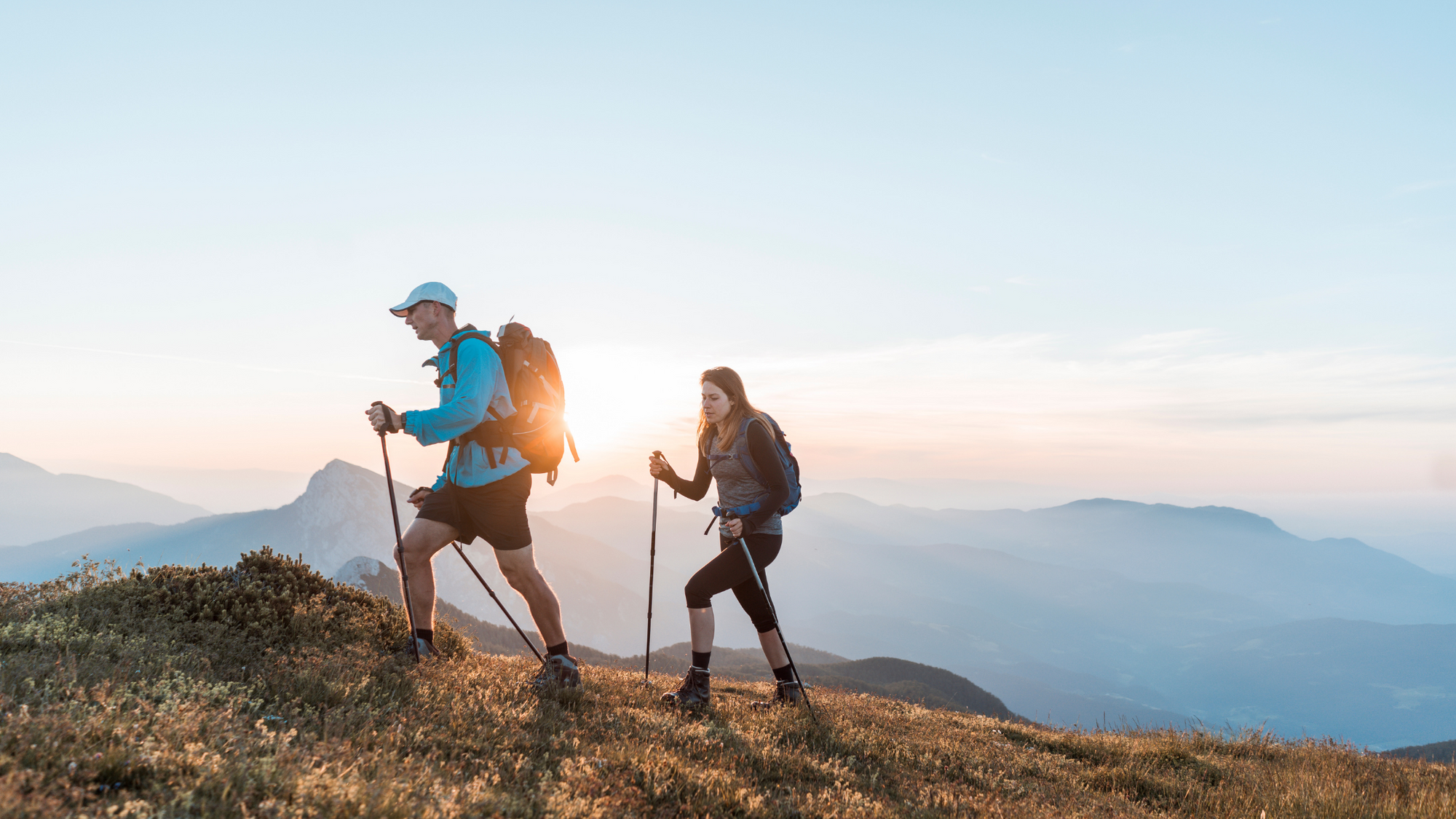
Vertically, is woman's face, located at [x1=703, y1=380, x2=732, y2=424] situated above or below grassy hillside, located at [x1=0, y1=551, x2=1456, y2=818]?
above

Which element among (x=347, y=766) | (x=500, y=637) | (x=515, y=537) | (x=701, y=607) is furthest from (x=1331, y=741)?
(x=500, y=637)

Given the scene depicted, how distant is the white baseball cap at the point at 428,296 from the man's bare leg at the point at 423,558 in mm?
1943

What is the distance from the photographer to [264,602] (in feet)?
21.6

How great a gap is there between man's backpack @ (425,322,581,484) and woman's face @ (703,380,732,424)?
138cm

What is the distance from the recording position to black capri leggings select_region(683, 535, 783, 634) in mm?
6535

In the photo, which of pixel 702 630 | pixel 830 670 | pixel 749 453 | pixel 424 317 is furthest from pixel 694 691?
pixel 830 670

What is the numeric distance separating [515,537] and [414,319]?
2.23 meters

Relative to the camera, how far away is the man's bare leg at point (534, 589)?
623cm

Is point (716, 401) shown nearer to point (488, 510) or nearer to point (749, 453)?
point (749, 453)

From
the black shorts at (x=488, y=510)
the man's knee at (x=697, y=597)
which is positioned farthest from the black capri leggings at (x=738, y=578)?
the black shorts at (x=488, y=510)

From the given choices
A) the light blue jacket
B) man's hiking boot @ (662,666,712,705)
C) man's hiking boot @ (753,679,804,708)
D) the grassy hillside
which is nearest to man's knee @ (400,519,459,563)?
the light blue jacket

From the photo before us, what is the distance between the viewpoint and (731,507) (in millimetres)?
6875

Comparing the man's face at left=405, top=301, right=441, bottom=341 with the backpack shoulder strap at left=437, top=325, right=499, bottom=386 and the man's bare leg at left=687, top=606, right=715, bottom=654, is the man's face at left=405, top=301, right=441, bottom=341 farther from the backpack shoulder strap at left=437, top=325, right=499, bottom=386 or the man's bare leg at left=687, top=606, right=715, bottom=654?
the man's bare leg at left=687, top=606, right=715, bottom=654

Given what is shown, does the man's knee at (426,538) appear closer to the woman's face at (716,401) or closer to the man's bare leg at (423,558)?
the man's bare leg at (423,558)
